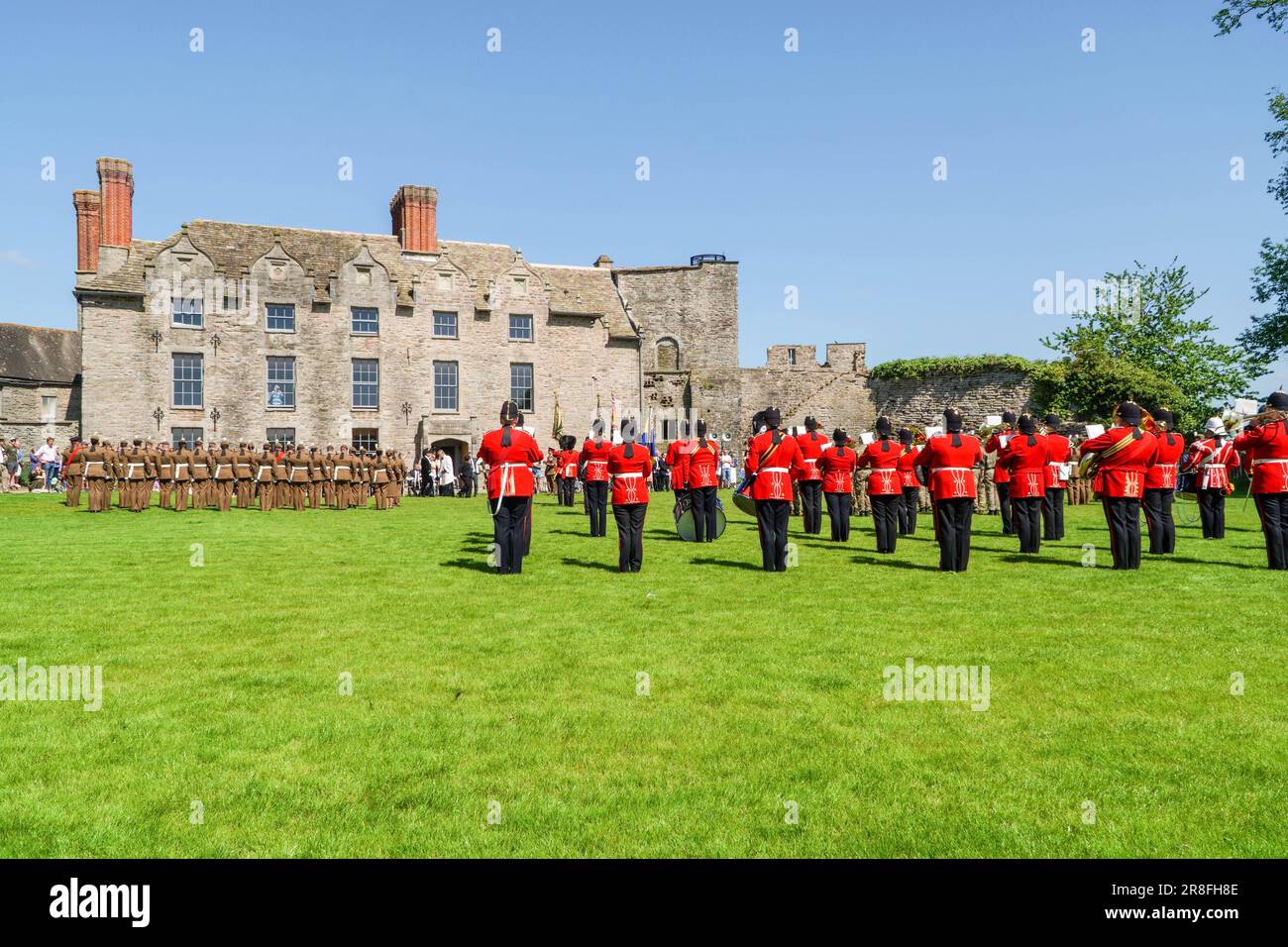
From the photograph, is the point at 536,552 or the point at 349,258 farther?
the point at 349,258

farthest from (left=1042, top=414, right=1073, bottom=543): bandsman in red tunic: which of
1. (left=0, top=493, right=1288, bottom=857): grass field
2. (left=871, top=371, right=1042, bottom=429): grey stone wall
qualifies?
(left=871, top=371, right=1042, bottom=429): grey stone wall

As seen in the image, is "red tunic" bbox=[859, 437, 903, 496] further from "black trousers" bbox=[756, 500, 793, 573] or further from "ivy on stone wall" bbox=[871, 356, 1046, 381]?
"ivy on stone wall" bbox=[871, 356, 1046, 381]

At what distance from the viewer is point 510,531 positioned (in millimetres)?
12273

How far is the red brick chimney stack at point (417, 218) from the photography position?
1710 inches

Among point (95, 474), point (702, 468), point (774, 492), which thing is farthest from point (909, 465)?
point (95, 474)

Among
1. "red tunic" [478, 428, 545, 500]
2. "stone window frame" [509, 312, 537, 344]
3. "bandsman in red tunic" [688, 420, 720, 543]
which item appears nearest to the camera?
"red tunic" [478, 428, 545, 500]

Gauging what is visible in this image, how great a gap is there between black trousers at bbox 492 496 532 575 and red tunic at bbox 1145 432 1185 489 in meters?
9.80

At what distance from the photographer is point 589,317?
147 feet

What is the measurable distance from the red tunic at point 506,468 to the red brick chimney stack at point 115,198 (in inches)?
1339

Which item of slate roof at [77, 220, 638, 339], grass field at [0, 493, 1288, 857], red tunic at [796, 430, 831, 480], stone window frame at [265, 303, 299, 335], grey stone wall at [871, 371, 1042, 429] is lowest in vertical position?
grass field at [0, 493, 1288, 857]

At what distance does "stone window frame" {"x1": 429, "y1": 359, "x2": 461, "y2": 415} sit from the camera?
41.9m

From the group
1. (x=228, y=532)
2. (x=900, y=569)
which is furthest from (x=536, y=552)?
(x=228, y=532)
